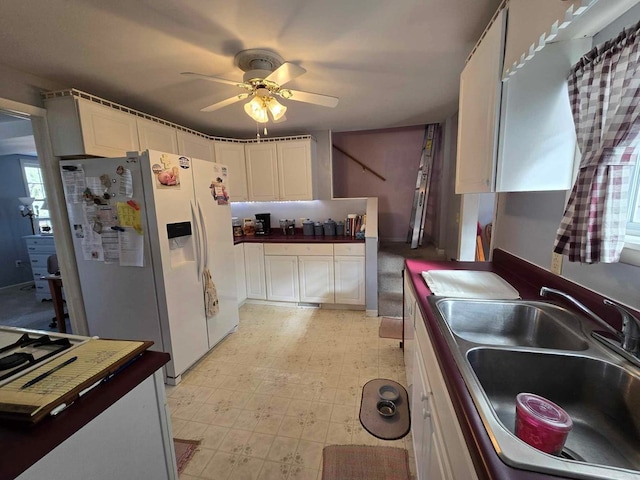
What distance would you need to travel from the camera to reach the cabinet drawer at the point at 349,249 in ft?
9.95

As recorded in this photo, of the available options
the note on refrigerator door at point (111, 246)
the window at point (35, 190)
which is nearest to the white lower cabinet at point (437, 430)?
the note on refrigerator door at point (111, 246)

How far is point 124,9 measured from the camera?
133cm

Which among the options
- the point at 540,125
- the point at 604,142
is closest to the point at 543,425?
the point at 604,142

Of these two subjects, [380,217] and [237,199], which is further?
[380,217]

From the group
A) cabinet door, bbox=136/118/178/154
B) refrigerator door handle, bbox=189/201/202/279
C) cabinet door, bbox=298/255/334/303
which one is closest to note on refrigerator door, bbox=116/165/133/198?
refrigerator door handle, bbox=189/201/202/279

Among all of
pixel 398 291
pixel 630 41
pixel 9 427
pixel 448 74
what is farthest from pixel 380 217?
pixel 9 427

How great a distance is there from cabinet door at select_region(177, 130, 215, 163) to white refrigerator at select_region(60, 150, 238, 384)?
3.09 ft

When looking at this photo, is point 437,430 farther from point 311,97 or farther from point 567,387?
point 311,97

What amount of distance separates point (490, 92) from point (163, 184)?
205 cm

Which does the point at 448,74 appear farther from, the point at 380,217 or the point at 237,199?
the point at 380,217

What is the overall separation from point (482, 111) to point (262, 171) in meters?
2.85

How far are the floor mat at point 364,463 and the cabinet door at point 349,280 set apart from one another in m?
1.72

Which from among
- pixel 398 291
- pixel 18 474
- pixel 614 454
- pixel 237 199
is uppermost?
pixel 237 199

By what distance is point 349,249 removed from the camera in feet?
10.1
